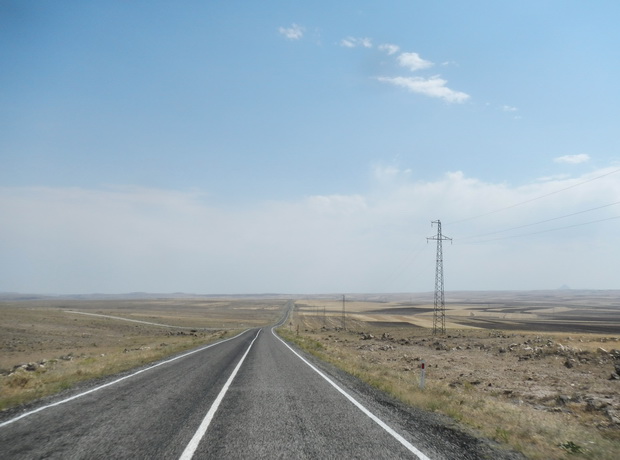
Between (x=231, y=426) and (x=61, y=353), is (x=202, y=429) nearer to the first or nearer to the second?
(x=231, y=426)

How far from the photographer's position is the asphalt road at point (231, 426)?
249 inches

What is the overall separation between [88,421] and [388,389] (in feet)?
29.7

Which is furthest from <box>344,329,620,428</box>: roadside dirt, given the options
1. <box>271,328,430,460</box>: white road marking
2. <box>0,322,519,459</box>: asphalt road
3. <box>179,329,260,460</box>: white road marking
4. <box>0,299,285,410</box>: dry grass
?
<box>0,299,285,410</box>: dry grass

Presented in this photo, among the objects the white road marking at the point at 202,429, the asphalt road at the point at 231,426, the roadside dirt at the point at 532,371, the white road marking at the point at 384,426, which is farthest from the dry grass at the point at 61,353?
the roadside dirt at the point at 532,371

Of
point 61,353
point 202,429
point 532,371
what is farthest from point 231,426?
point 61,353

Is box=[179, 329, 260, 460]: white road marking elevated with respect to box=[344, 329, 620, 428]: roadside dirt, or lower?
elevated

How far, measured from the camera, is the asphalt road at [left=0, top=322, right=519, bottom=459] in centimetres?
633

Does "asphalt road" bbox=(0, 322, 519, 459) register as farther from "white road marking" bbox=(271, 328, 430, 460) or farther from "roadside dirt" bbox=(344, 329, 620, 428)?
"roadside dirt" bbox=(344, 329, 620, 428)

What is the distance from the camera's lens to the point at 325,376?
15.4 meters

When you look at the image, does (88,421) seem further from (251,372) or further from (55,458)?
(251,372)

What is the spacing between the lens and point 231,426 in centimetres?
779

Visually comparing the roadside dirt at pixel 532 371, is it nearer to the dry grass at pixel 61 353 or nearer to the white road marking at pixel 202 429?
the white road marking at pixel 202 429

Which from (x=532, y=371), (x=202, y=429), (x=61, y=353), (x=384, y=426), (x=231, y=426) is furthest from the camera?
(x=61, y=353)

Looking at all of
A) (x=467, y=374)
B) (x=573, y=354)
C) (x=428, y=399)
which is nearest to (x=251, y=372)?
(x=428, y=399)
